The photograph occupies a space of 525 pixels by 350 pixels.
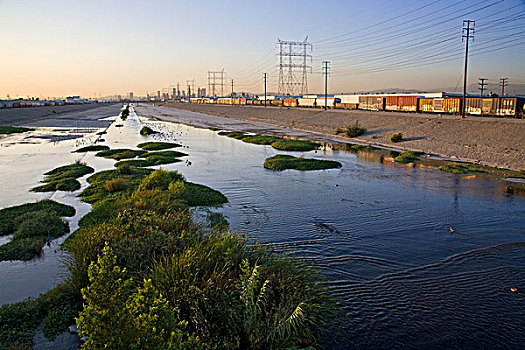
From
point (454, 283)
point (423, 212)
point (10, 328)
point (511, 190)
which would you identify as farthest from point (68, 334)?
point (511, 190)

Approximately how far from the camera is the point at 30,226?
42.8ft

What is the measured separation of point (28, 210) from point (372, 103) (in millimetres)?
70097

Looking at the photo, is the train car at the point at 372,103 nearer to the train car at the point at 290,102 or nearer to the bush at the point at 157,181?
the train car at the point at 290,102

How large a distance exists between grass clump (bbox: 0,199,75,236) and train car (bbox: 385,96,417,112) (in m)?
59.3

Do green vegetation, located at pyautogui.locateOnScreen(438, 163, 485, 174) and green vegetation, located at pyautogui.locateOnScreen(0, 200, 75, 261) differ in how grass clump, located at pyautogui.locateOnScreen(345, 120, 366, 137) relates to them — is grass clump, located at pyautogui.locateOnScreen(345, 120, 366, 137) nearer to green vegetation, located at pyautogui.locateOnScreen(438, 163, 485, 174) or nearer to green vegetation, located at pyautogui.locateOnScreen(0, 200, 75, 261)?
green vegetation, located at pyautogui.locateOnScreen(438, 163, 485, 174)

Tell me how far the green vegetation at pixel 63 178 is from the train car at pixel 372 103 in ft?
192

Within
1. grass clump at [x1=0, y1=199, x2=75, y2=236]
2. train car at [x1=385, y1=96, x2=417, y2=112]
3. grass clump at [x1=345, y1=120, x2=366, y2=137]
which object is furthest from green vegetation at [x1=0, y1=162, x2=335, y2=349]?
train car at [x1=385, y1=96, x2=417, y2=112]

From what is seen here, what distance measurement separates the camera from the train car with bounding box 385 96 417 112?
6575cm

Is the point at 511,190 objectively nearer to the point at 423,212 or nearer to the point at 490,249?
the point at 423,212

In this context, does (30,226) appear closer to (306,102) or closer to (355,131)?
(355,131)

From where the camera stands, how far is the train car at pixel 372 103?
73688 mm

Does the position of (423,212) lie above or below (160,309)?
below

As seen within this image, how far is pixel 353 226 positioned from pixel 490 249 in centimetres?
425

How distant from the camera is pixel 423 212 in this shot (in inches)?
640
